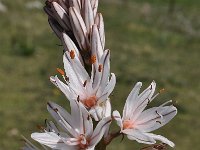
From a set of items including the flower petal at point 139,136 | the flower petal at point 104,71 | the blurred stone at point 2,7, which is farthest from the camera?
the blurred stone at point 2,7

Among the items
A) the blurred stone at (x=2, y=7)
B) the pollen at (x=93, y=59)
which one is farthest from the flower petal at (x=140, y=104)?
the blurred stone at (x=2, y=7)

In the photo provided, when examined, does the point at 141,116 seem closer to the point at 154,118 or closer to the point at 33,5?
the point at 154,118

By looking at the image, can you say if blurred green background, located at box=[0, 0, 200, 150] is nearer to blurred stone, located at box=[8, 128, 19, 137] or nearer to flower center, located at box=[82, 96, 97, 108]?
blurred stone, located at box=[8, 128, 19, 137]

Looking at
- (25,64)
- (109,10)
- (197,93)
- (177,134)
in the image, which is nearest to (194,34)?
(109,10)

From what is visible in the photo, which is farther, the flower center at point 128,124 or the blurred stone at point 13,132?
the blurred stone at point 13,132

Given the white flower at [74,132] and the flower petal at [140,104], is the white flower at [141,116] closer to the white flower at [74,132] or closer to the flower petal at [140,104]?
the flower petal at [140,104]

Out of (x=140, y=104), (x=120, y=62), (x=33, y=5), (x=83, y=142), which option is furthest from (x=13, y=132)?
(x=33, y=5)

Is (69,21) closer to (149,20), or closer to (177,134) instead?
(177,134)

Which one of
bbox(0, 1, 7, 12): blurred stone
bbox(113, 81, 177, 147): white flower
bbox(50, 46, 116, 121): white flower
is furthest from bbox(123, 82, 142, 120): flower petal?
bbox(0, 1, 7, 12): blurred stone
